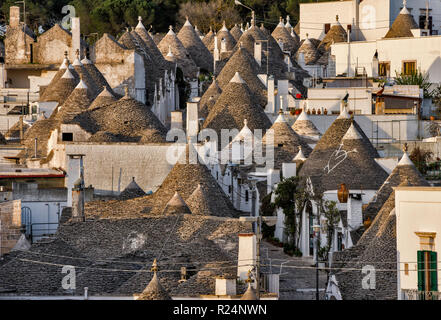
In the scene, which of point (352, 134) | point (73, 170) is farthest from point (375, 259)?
point (73, 170)

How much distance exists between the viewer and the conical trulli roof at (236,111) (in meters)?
57.4

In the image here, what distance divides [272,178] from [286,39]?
32.4 meters

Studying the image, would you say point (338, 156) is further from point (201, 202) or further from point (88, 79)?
point (88, 79)

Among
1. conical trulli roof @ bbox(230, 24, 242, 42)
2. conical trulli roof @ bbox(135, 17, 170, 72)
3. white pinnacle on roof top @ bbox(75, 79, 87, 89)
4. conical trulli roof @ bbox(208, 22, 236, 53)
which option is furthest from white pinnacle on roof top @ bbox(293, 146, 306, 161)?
conical trulli roof @ bbox(230, 24, 242, 42)

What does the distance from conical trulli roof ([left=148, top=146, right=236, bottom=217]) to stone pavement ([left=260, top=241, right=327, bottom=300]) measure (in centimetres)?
174

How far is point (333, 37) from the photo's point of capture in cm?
7694

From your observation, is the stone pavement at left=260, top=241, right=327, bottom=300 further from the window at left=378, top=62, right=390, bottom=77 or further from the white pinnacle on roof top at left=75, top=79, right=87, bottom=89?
the window at left=378, top=62, right=390, bottom=77

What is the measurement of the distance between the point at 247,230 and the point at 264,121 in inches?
785

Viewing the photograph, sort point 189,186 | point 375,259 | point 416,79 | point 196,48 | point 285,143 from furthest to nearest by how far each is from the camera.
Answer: point 196,48, point 416,79, point 285,143, point 189,186, point 375,259

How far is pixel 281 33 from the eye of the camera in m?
80.4

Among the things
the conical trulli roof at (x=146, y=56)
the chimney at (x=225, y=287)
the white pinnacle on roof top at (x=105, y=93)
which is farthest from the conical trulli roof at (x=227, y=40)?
the chimney at (x=225, y=287)

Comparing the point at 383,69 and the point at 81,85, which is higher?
the point at 383,69

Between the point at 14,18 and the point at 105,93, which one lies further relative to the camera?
the point at 14,18

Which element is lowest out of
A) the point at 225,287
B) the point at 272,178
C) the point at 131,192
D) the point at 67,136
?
the point at 225,287
